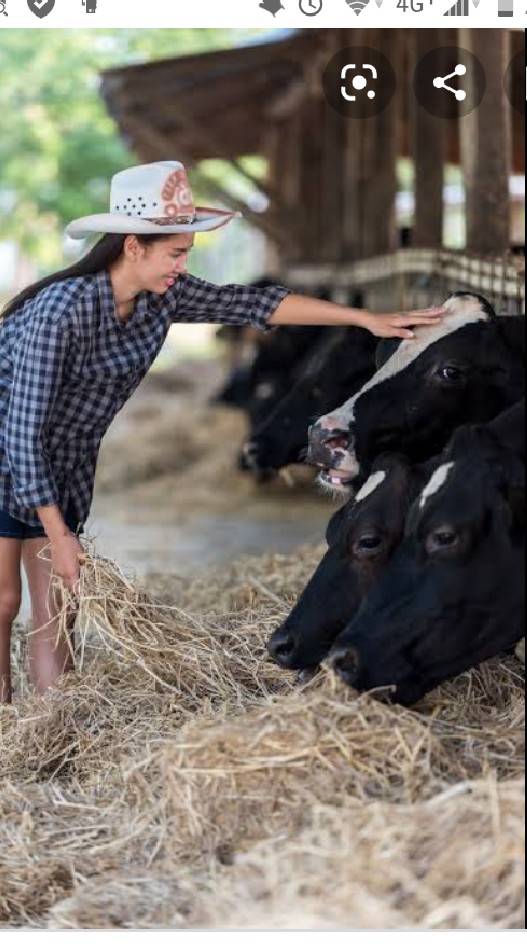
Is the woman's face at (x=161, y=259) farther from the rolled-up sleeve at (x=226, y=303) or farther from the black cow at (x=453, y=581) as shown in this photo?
the black cow at (x=453, y=581)

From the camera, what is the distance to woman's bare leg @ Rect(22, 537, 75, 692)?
509 centimetres

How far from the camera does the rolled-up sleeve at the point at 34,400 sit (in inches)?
182

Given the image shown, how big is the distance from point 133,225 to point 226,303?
0.71 meters

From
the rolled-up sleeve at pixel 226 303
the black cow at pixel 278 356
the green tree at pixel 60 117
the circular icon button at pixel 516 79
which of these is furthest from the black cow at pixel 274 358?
the green tree at pixel 60 117

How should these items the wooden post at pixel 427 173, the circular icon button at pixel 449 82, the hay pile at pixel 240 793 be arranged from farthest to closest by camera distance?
the wooden post at pixel 427 173, the circular icon button at pixel 449 82, the hay pile at pixel 240 793

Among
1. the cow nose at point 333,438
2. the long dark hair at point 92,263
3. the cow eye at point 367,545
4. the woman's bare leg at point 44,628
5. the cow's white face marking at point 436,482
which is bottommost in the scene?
the woman's bare leg at point 44,628

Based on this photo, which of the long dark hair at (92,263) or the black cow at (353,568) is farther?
the long dark hair at (92,263)

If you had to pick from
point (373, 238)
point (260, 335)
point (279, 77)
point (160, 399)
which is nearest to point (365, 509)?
point (373, 238)

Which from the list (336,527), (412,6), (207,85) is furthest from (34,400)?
(207,85)

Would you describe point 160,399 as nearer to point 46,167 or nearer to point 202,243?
point 46,167

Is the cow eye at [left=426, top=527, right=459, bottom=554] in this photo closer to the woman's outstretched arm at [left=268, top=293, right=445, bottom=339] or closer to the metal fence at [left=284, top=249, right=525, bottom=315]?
the woman's outstretched arm at [left=268, top=293, right=445, bottom=339]

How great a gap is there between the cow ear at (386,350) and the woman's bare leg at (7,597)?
143 cm

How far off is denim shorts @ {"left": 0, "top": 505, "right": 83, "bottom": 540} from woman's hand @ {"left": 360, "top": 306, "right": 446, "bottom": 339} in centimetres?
118

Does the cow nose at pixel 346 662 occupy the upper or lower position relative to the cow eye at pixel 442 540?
lower
